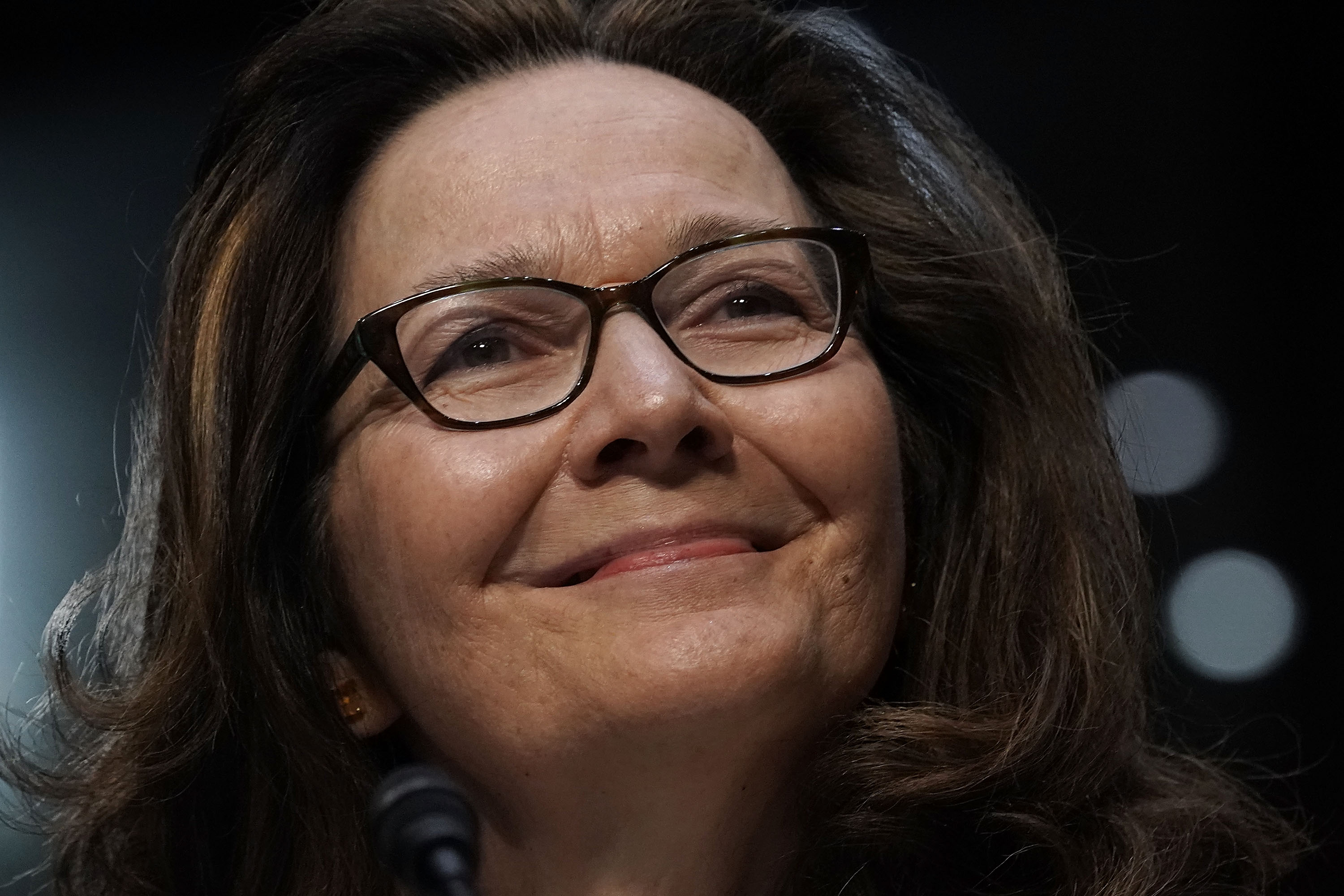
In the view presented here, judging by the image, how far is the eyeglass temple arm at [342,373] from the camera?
135 centimetres

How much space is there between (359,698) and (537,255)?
52 centimetres

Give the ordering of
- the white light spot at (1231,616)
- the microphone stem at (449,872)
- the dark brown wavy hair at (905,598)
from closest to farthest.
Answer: the microphone stem at (449,872) < the dark brown wavy hair at (905,598) < the white light spot at (1231,616)

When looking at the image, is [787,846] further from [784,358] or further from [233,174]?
[233,174]

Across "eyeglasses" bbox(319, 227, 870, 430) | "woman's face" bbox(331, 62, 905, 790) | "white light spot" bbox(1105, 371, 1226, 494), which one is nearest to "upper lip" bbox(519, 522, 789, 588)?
"woman's face" bbox(331, 62, 905, 790)

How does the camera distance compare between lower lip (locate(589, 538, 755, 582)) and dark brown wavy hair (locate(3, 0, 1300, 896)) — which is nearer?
lower lip (locate(589, 538, 755, 582))

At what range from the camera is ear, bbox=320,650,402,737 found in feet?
4.67

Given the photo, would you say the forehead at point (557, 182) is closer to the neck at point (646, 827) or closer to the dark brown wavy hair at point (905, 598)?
the dark brown wavy hair at point (905, 598)

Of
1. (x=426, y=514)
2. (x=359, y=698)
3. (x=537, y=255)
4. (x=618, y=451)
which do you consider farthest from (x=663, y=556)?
(x=359, y=698)

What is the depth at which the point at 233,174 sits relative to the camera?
158cm

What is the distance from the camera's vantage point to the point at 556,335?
4.26 feet

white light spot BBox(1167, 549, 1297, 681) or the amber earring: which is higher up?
the amber earring

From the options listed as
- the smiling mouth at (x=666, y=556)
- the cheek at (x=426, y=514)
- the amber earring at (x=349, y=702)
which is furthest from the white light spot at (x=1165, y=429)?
the amber earring at (x=349, y=702)

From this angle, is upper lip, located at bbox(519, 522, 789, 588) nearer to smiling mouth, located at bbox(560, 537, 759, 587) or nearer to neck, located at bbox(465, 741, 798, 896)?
smiling mouth, located at bbox(560, 537, 759, 587)

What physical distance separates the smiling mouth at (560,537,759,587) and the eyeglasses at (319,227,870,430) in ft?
0.51
